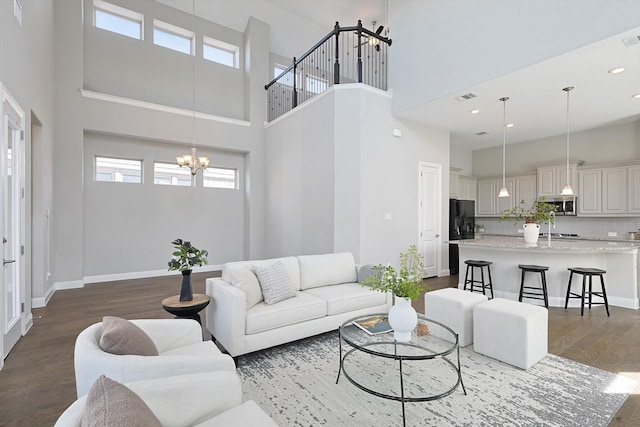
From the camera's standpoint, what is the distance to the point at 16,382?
252 centimetres

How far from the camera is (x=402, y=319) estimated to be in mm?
2297

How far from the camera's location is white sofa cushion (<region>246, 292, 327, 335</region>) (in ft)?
9.22

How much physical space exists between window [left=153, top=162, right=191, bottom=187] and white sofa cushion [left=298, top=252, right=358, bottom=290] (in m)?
4.51

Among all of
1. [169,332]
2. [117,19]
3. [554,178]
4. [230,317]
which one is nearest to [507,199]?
[554,178]

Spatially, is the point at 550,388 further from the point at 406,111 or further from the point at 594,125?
the point at 594,125

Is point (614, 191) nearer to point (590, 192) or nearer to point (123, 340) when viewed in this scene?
point (590, 192)

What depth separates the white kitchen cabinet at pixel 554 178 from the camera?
270 inches

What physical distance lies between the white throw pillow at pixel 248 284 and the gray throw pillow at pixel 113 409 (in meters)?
1.93

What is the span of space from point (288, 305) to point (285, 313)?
102 mm

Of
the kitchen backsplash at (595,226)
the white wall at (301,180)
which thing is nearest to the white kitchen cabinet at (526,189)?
the kitchen backsplash at (595,226)

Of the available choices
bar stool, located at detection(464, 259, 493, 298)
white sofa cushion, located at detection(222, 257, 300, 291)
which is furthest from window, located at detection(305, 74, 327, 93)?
white sofa cushion, located at detection(222, 257, 300, 291)

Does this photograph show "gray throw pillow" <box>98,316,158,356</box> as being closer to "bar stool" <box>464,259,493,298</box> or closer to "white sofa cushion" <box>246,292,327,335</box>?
"white sofa cushion" <box>246,292,327,335</box>

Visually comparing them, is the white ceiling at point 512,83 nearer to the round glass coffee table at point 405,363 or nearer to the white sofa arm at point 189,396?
the round glass coffee table at point 405,363

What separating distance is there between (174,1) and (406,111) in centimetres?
567
